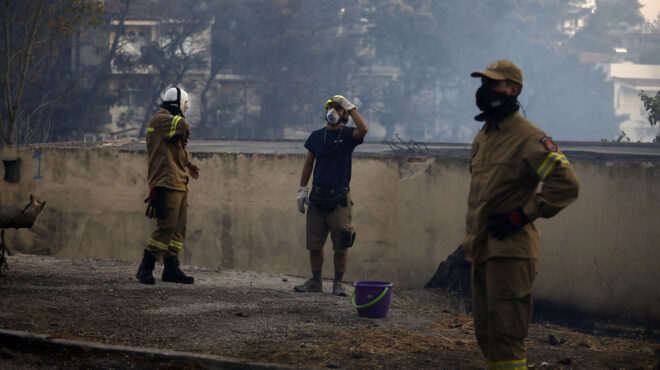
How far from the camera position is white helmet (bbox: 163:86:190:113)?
7609 mm

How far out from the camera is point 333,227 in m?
7.90

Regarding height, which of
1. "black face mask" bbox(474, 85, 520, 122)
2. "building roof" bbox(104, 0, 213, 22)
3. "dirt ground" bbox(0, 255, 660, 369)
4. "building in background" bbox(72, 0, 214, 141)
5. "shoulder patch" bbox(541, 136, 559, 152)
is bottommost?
"dirt ground" bbox(0, 255, 660, 369)

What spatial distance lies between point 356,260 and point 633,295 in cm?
368

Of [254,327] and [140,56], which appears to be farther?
[140,56]

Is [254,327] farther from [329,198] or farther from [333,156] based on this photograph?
[333,156]

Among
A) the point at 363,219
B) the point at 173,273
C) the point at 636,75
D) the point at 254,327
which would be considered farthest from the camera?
the point at 636,75

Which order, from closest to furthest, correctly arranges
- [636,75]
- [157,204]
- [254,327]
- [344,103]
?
[254,327], [157,204], [344,103], [636,75]

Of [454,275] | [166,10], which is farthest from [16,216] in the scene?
[166,10]

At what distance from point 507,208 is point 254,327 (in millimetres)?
2750

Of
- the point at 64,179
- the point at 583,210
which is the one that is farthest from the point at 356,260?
the point at 64,179

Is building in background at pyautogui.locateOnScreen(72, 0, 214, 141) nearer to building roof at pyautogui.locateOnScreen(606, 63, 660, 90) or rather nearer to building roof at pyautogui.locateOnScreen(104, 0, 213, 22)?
building roof at pyautogui.locateOnScreen(104, 0, 213, 22)

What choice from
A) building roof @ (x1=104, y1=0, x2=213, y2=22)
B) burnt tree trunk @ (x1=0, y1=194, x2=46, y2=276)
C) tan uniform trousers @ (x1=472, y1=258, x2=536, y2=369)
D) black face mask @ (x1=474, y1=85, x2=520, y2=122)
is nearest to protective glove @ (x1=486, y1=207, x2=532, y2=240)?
tan uniform trousers @ (x1=472, y1=258, x2=536, y2=369)

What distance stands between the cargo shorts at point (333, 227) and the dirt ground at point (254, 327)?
1.80 feet

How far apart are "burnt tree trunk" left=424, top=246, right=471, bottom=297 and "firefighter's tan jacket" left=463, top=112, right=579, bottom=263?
212 inches
